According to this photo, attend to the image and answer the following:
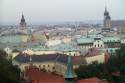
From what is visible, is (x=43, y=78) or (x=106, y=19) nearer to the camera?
(x=43, y=78)

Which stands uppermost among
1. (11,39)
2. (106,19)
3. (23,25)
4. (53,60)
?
(106,19)

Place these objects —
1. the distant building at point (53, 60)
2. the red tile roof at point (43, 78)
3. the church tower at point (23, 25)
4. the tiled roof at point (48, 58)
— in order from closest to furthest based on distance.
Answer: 1. the red tile roof at point (43, 78)
2. the distant building at point (53, 60)
3. the tiled roof at point (48, 58)
4. the church tower at point (23, 25)

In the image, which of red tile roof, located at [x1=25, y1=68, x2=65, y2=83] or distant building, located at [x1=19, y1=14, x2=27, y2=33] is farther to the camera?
distant building, located at [x1=19, y1=14, x2=27, y2=33]

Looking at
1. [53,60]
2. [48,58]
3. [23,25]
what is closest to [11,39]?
[23,25]

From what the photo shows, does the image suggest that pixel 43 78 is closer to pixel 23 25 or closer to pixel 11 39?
pixel 11 39

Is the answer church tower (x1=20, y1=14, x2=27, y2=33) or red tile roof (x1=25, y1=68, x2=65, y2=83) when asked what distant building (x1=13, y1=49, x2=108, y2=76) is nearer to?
red tile roof (x1=25, y1=68, x2=65, y2=83)

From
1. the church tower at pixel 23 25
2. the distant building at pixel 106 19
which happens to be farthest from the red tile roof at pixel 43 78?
the distant building at pixel 106 19

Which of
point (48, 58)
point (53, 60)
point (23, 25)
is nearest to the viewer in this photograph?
point (53, 60)

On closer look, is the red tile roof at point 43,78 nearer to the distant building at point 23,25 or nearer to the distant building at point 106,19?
the distant building at point 23,25

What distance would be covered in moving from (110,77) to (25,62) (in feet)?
30.9

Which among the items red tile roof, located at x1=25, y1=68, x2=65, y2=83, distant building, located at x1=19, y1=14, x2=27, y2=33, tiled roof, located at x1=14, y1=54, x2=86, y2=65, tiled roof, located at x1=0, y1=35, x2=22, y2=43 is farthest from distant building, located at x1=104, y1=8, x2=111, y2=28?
red tile roof, located at x1=25, y1=68, x2=65, y2=83

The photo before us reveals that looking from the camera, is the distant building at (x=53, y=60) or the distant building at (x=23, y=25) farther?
the distant building at (x=23, y=25)

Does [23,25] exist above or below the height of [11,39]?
above

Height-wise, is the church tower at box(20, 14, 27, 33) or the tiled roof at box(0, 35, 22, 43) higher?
the church tower at box(20, 14, 27, 33)
